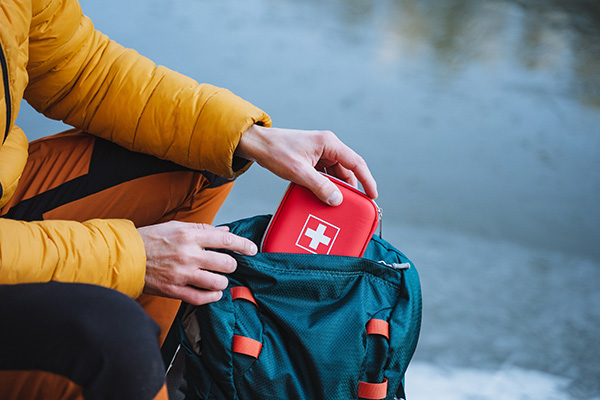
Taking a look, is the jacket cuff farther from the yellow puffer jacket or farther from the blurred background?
the blurred background

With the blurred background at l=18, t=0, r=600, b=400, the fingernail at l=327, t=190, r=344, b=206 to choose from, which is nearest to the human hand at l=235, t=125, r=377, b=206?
the fingernail at l=327, t=190, r=344, b=206

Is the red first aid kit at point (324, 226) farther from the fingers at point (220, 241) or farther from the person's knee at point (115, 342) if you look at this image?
the person's knee at point (115, 342)

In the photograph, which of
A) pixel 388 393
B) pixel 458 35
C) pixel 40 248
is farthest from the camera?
pixel 458 35

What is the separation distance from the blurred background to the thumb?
52 centimetres

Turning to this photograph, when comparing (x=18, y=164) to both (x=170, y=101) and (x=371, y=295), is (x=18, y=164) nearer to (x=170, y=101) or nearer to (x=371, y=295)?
(x=170, y=101)

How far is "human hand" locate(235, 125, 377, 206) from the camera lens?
0.80 metres

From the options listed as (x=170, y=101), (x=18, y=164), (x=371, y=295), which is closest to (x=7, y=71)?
(x=18, y=164)

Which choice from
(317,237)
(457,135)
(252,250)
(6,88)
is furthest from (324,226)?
(457,135)

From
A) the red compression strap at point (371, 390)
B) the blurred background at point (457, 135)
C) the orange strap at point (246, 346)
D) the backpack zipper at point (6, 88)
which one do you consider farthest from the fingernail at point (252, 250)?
the blurred background at point (457, 135)

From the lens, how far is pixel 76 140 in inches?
35.8

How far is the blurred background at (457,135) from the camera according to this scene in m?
1.26

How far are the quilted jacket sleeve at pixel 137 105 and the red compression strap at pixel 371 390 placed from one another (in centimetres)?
41

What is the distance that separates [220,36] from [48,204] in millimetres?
1595

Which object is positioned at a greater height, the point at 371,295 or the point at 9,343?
the point at 371,295
